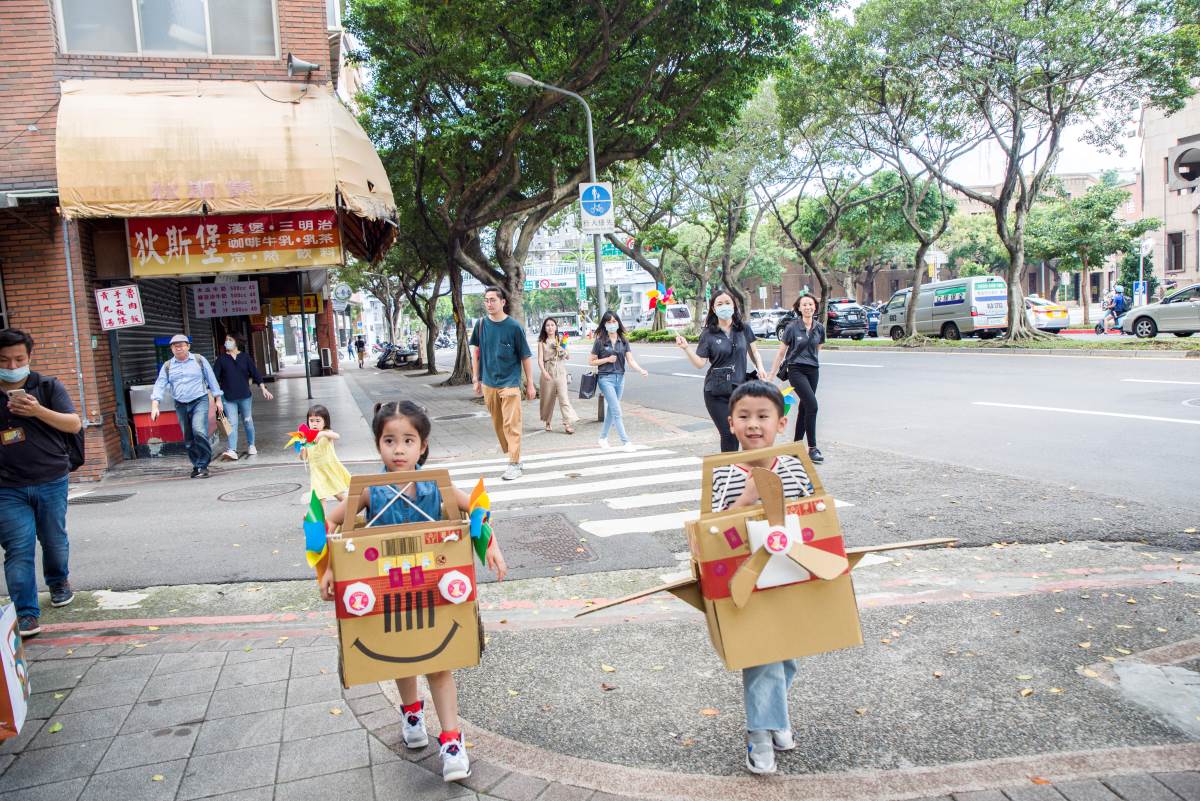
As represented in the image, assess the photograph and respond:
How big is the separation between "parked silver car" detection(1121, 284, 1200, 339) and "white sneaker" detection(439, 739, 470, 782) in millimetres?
25253

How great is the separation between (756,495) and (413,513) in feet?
4.20

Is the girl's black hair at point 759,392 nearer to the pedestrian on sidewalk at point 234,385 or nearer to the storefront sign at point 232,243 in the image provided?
the storefront sign at point 232,243

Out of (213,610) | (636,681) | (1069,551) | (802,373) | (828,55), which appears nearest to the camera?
(636,681)

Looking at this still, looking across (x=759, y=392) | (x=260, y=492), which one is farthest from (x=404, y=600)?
(x=260, y=492)

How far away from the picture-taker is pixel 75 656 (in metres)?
4.40

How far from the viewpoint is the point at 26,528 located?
15.6 ft

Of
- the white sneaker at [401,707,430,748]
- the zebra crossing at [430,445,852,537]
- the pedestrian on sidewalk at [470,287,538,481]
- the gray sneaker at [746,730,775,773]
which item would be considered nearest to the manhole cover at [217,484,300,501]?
the zebra crossing at [430,445,852,537]

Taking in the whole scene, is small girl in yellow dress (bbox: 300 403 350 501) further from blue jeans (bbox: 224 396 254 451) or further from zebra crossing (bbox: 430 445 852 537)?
blue jeans (bbox: 224 396 254 451)

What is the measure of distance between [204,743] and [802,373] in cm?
676

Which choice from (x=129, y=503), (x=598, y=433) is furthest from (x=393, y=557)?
(x=598, y=433)

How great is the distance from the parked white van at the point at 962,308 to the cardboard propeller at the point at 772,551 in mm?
26170

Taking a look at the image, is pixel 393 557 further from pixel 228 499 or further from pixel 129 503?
pixel 129 503

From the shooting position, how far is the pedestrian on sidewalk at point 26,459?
15.2 ft

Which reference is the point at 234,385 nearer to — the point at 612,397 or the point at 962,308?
the point at 612,397
